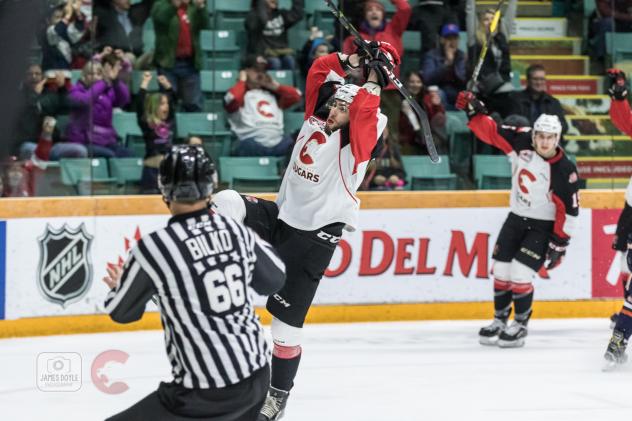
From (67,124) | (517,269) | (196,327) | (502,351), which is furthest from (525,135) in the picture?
(196,327)

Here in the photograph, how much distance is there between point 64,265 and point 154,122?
109cm

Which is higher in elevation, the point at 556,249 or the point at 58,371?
the point at 556,249

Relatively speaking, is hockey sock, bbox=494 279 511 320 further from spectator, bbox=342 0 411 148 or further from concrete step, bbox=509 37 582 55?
concrete step, bbox=509 37 582 55

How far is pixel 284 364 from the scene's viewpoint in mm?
4980

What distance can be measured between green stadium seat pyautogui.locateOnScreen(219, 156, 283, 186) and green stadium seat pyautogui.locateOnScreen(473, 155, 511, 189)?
1.34 m

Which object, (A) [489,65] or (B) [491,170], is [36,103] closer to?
(B) [491,170]

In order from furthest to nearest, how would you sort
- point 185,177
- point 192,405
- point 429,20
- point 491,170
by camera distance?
1. point 429,20
2. point 491,170
3. point 185,177
4. point 192,405

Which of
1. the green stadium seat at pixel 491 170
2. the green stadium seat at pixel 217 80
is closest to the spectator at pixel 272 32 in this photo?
the green stadium seat at pixel 217 80

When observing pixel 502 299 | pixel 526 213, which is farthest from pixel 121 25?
pixel 502 299

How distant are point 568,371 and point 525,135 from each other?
155 cm

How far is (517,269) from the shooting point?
7117mm

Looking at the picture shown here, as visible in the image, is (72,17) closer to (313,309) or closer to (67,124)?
(67,124)

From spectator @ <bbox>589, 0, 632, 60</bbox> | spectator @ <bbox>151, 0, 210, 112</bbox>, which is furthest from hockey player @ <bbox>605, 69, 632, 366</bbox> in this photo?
spectator @ <bbox>151, 0, 210, 112</bbox>

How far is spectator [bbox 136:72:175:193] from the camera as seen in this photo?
7461 millimetres
